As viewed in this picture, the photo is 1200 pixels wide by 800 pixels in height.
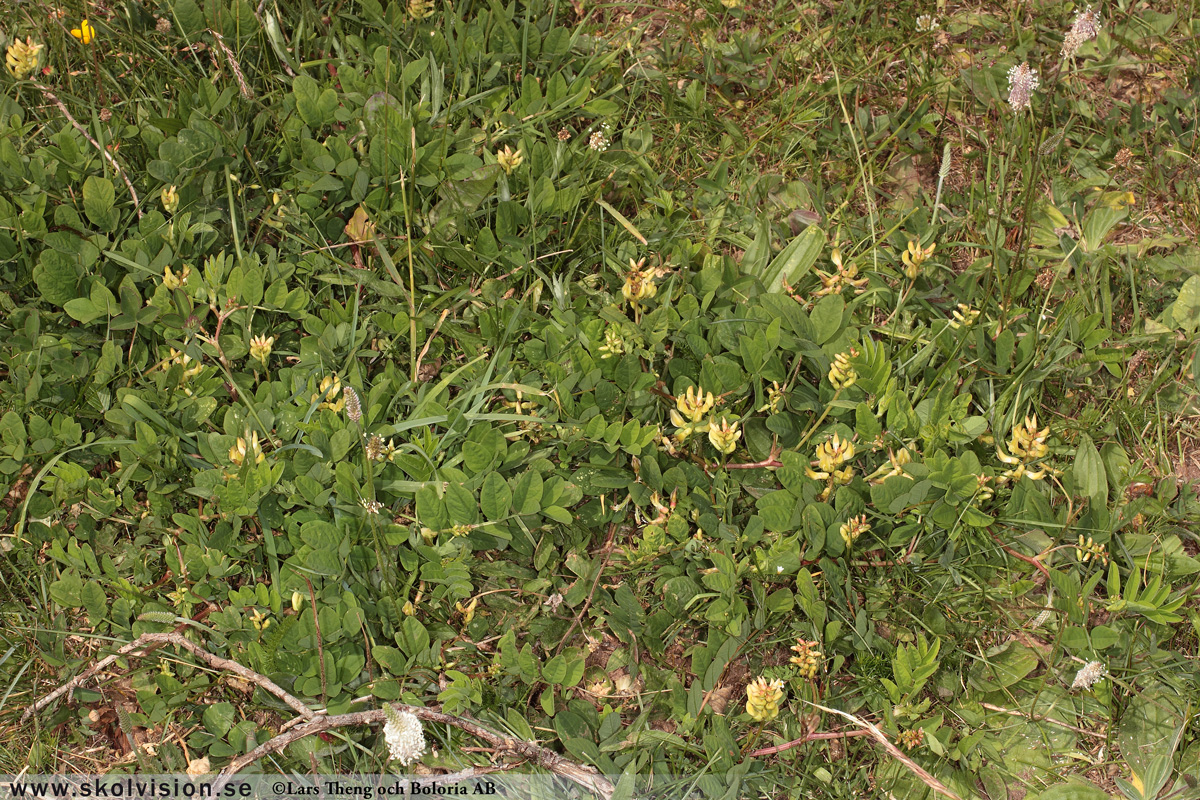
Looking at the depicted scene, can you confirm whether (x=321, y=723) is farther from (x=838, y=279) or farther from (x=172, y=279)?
(x=838, y=279)

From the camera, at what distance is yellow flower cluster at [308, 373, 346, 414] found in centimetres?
235

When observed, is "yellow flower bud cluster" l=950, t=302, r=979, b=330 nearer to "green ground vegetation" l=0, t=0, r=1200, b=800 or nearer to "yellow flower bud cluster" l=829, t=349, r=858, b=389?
"green ground vegetation" l=0, t=0, r=1200, b=800

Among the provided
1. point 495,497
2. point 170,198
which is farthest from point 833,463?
point 170,198

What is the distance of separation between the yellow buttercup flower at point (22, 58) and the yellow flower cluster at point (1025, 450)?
117 inches

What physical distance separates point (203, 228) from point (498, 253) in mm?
851

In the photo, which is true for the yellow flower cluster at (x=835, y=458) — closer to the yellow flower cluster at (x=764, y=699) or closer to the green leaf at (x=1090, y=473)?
the yellow flower cluster at (x=764, y=699)

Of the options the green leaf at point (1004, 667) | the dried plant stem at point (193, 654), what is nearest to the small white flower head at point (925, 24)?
the green leaf at point (1004, 667)

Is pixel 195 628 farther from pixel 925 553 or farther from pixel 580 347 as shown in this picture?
pixel 925 553

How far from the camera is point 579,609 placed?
2320mm

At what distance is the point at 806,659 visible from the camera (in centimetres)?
216

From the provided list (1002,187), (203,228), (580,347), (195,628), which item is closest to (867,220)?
(1002,187)

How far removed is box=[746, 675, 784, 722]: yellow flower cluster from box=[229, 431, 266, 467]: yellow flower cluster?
1.30 metres

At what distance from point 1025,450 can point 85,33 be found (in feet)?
10.1

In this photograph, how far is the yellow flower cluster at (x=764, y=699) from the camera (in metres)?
1.99
